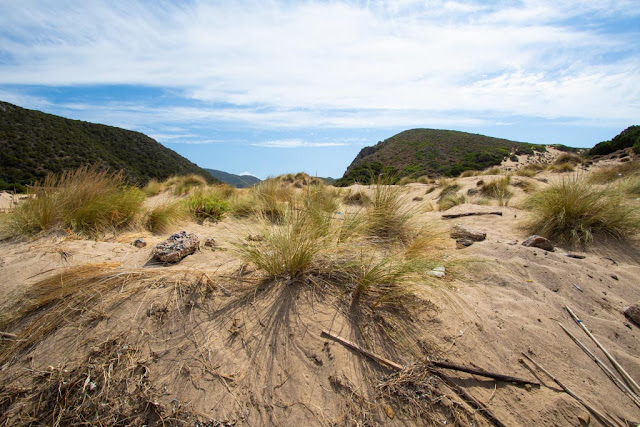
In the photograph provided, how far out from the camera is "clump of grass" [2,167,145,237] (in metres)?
3.18

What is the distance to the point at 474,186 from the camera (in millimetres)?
8898

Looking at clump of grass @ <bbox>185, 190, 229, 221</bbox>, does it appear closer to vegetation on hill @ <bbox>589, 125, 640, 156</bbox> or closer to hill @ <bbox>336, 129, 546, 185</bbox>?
hill @ <bbox>336, 129, 546, 185</bbox>

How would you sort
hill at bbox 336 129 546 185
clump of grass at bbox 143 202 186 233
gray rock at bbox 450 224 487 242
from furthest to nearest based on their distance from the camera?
hill at bbox 336 129 546 185, clump of grass at bbox 143 202 186 233, gray rock at bbox 450 224 487 242

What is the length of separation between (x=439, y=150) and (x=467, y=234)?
90.6ft

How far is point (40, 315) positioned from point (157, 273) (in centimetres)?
74

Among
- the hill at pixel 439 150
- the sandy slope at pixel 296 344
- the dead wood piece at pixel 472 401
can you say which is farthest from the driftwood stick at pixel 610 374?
the hill at pixel 439 150

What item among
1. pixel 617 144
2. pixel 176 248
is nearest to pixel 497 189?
pixel 176 248

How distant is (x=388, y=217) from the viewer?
3.79 m

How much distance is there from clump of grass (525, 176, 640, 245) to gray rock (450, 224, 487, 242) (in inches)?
32.2

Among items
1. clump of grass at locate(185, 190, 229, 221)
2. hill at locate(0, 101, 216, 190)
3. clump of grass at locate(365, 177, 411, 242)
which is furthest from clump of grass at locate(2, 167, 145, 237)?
hill at locate(0, 101, 216, 190)

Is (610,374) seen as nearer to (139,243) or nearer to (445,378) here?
(445,378)

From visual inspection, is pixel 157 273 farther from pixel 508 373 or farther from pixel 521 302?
pixel 521 302

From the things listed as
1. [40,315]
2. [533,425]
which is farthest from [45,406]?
[533,425]

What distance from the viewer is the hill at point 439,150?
2234cm
